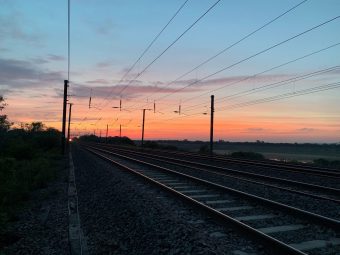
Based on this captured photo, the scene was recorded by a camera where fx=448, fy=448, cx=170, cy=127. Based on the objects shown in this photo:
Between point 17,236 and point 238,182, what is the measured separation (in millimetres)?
10690

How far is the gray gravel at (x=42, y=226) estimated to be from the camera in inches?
343

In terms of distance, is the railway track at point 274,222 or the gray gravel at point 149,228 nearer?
the railway track at point 274,222

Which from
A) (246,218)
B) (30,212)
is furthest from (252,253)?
(30,212)

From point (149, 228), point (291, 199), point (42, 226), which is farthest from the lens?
A: point (291, 199)

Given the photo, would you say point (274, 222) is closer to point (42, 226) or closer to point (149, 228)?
point (149, 228)

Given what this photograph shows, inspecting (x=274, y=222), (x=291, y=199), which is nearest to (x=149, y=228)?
(x=274, y=222)

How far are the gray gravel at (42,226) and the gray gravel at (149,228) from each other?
55 cm

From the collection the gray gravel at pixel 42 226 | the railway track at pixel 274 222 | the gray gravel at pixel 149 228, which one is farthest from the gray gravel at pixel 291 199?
the gray gravel at pixel 42 226

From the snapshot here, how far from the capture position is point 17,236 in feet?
32.2

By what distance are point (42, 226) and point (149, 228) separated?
2.81 m

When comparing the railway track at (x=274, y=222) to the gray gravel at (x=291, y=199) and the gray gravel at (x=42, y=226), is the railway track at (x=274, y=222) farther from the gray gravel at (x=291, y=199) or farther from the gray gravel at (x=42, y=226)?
the gray gravel at (x=42, y=226)

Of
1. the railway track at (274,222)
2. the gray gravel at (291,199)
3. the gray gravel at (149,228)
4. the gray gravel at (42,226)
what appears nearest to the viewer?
the railway track at (274,222)

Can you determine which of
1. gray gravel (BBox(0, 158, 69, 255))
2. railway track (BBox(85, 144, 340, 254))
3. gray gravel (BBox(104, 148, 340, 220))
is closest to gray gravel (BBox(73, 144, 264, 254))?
railway track (BBox(85, 144, 340, 254))

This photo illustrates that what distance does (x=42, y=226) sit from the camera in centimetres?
1076
